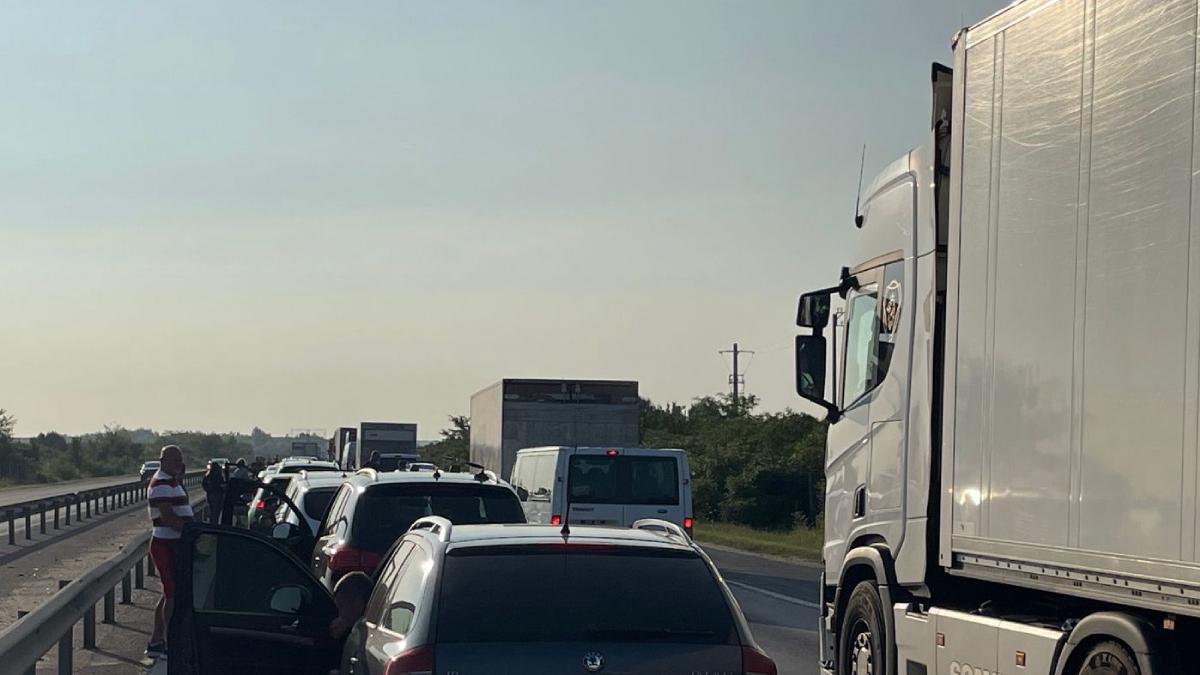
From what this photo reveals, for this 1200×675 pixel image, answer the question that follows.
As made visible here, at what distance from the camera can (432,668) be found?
6.25 m

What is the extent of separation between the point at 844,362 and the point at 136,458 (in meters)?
166

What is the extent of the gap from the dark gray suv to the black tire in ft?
5.19

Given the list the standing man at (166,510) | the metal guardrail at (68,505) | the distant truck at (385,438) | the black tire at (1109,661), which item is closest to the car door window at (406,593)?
the black tire at (1109,661)

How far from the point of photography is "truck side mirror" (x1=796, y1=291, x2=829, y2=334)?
37.6 feet

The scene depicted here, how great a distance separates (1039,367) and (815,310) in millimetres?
3871

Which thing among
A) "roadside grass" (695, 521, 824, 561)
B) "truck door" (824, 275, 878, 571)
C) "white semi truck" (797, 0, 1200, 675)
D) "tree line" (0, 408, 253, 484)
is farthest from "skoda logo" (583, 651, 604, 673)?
"tree line" (0, 408, 253, 484)

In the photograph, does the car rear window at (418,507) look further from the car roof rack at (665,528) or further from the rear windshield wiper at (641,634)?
the rear windshield wiper at (641,634)

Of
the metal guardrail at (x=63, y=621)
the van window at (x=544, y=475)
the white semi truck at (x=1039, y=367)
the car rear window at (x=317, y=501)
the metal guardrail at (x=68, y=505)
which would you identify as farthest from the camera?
the metal guardrail at (x=68, y=505)

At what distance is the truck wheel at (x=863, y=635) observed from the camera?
9930 mm

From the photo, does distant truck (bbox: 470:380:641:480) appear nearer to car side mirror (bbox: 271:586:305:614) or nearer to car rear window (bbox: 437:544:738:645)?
car side mirror (bbox: 271:586:305:614)

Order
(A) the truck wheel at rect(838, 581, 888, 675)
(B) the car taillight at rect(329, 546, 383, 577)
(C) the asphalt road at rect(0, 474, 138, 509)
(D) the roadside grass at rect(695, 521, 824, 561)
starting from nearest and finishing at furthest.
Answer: (A) the truck wheel at rect(838, 581, 888, 675), (B) the car taillight at rect(329, 546, 383, 577), (D) the roadside grass at rect(695, 521, 824, 561), (C) the asphalt road at rect(0, 474, 138, 509)

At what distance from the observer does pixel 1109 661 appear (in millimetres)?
7066

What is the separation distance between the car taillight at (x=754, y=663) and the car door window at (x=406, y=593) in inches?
53.9

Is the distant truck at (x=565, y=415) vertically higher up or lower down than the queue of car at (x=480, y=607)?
higher up
